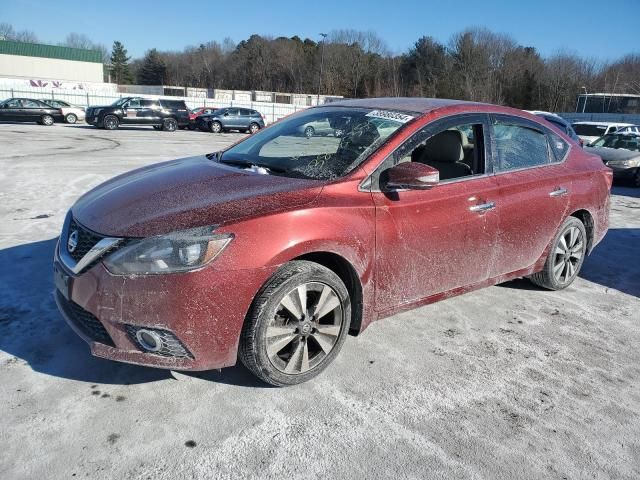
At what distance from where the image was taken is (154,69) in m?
106

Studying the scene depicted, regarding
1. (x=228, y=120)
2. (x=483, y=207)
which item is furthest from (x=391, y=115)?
(x=228, y=120)

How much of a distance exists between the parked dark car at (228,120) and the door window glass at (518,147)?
25.9 metres

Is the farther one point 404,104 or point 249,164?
point 404,104

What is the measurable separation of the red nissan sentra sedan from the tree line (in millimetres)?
59166

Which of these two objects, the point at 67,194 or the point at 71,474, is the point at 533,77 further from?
the point at 71,474

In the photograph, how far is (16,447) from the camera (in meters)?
2.40

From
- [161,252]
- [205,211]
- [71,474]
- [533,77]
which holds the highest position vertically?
[533,77]

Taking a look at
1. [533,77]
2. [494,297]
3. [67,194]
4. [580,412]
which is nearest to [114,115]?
[67,194]

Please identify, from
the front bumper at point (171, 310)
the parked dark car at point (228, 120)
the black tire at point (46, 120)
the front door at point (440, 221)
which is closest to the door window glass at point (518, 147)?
the front door at point (440, 221)

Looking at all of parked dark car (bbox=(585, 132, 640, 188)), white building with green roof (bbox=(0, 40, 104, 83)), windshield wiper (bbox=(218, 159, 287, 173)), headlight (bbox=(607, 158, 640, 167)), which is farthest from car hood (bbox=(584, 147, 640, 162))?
white building with green roof (bbox=(0, 40, 104, 83))

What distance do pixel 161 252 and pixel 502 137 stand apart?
2850 millimetres

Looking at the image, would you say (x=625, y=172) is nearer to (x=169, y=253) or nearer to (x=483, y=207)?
(x=483, y=207)

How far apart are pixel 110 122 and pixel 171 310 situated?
83.8 ft

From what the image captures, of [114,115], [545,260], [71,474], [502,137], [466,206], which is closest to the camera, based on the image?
[71,474]
